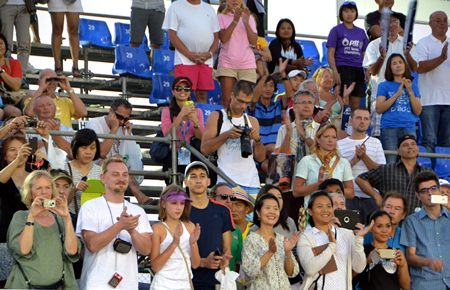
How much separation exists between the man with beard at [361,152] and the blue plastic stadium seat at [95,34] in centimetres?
450

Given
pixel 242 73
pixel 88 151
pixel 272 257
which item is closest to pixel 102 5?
pixel 242 73

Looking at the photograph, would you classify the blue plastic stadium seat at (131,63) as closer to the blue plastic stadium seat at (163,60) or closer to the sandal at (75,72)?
the blue plastic stadium seat at (163,60)

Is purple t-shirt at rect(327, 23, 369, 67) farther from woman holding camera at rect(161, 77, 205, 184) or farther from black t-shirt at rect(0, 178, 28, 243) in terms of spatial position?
black t-shirt at rect(0, 178, 28, 243)

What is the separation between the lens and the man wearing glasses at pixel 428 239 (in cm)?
1088

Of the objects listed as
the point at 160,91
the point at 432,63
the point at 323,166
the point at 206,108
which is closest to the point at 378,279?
the point at 323,166

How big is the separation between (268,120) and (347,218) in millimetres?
2857

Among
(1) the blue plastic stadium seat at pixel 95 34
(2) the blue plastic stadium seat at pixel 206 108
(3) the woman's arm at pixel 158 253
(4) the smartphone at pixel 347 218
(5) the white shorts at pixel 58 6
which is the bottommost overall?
(3) the woman's arm at pixel 158 253

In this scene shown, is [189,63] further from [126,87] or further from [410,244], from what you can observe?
[410,244]

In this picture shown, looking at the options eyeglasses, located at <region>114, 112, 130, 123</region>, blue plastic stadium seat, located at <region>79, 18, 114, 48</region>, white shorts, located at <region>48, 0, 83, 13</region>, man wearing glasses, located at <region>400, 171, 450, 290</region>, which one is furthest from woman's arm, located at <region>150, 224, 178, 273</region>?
blue plastic stadium seat, located at <region>79, 18, 114, 48</region>

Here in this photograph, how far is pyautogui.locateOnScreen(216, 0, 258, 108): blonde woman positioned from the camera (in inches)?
542

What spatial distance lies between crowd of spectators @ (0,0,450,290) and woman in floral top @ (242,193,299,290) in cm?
1

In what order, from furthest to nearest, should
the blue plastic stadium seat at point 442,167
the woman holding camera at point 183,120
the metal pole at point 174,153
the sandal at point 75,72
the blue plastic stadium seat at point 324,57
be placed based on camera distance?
the blue plastic stadium seat at point 324,57
the sandal at point 75,72
the blue plastic stadium seat at point 442,167
the woman holding camera at point 183,120
the metal pole at point 174,153

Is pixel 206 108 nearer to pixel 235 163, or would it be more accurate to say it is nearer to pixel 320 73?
pixel 320 73

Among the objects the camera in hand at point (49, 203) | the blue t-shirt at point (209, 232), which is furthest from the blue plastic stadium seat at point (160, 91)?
the camera in hand at point (49, 203)
